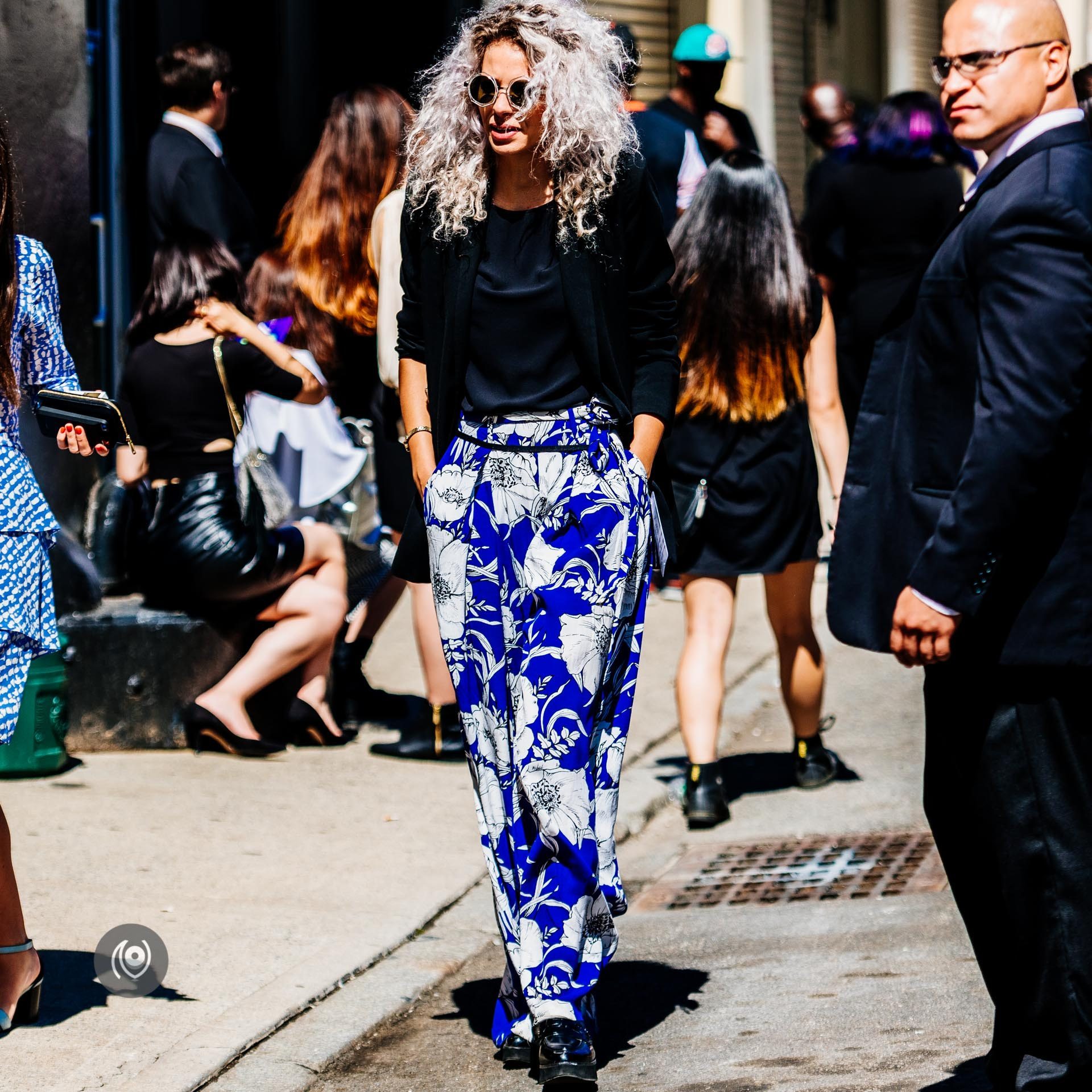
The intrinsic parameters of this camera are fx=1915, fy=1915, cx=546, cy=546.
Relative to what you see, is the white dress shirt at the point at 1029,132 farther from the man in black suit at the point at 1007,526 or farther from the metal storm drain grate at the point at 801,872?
the metal storm drain grate at the point at 801,872

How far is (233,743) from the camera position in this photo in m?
6.55

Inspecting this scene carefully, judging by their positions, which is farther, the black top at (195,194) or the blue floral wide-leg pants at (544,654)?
the black top at (195,194)

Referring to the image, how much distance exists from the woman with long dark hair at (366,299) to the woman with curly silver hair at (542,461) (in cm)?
246

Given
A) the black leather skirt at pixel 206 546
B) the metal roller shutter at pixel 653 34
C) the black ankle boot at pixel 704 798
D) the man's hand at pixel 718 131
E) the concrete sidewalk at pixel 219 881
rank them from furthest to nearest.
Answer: the metal roller shutter at pixel 653 34
the man's hand at pixel 718 131
the black leather skirt at pixel 206 546
the black ankle boot at pixel 704 798
the concrete sidewalk at pixel 219 881

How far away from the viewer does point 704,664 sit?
237 inches

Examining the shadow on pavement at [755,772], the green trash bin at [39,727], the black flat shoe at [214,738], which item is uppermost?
the green trash bin at [39,727]

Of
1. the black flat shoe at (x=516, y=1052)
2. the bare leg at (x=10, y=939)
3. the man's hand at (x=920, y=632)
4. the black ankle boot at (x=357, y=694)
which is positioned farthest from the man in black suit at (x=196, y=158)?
the man's hand at (x=920, y=632)

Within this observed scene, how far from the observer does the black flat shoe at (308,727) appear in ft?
22.3

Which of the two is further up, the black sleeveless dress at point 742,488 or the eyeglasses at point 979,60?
the eyeglasses at point 979,60

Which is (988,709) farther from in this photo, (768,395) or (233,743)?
(233,743)

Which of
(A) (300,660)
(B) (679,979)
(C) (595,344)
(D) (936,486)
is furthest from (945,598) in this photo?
(A) (300,660)

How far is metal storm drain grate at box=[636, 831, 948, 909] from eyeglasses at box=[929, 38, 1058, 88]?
261 cm

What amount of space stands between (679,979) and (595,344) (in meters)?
1.63

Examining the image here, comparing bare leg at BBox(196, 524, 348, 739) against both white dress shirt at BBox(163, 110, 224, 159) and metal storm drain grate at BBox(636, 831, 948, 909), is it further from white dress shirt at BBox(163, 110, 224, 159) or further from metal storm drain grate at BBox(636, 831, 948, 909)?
white dress shirt at BBox(163, 110, 224, 159)
